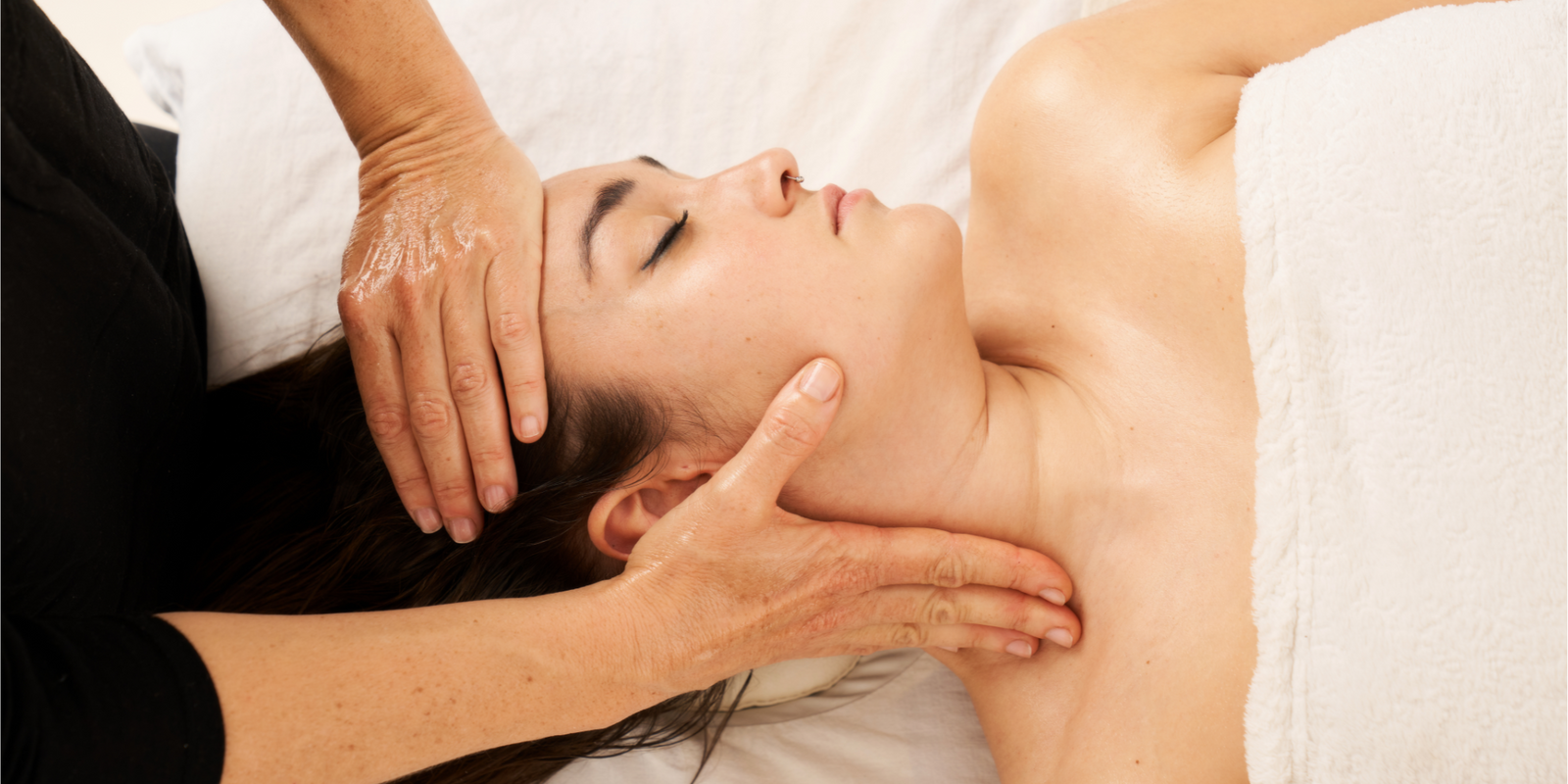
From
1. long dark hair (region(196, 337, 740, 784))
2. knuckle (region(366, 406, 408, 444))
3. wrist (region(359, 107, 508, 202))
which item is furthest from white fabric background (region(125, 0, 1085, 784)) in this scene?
knuckle (region(366, 406, 408, 444))

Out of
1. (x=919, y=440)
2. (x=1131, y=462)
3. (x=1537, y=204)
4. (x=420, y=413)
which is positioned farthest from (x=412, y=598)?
(x=1537, y=204)

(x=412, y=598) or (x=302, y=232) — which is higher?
(x=302, y=232)

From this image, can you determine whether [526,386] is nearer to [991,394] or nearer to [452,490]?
[452,490]

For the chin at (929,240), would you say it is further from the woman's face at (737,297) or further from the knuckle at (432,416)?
the knuckle at (432,416)

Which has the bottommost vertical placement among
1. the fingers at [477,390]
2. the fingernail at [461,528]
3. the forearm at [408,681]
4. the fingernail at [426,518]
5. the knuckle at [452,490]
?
the forearm at [408,681]

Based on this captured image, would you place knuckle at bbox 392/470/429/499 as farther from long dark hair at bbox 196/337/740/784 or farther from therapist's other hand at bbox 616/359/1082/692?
therapist's other hand at bbox 616/359/1082/692

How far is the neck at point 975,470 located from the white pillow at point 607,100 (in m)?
0.59

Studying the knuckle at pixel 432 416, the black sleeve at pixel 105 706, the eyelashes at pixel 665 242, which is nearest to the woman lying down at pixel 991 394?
the eyelashes at pixel 665 242

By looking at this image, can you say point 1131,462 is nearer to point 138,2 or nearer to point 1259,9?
point 1259,9

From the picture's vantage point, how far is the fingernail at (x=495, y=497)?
1.05 meters

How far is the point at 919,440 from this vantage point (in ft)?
3.50

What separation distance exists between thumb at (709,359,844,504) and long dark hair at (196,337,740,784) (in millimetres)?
117

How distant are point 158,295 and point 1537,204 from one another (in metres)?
1.53

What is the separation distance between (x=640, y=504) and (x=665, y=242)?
0.31 m
